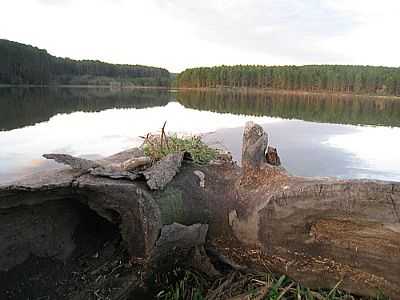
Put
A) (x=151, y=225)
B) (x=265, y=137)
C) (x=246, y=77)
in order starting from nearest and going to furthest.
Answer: (x=151, y=225)
(x=265, y=137)
(x=246, y=77)

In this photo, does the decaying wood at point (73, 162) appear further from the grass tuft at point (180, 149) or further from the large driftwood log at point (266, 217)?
the grass tuft at point (180, 149)

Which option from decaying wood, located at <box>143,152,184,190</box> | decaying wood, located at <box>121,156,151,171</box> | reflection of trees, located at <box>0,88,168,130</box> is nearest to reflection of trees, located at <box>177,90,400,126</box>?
reflection of trees, located at <box>0,88,168,130</box>

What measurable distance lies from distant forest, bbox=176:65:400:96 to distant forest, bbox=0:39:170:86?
17.9 meters

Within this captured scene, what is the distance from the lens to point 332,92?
102938 millimetres

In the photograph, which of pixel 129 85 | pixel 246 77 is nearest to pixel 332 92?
pixel 246 77

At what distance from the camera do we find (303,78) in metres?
108

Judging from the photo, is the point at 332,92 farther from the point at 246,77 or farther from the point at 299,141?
the point at 299,141

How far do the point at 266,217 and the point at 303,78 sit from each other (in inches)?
4291

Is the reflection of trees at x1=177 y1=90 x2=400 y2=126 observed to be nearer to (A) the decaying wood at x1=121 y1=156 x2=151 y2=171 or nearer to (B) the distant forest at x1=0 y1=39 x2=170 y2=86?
(A) the decaying wood at x1=121 y1=156 x2=151 y2=171

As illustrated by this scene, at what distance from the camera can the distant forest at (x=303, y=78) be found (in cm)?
9865

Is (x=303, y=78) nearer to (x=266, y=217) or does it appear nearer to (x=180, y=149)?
(x=180, y=149)

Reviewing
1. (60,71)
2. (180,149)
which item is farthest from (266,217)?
(60,71)

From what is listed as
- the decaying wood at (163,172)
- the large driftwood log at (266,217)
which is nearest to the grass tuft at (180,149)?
the decaying wood at (163,172)

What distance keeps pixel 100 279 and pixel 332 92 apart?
106316 mm
